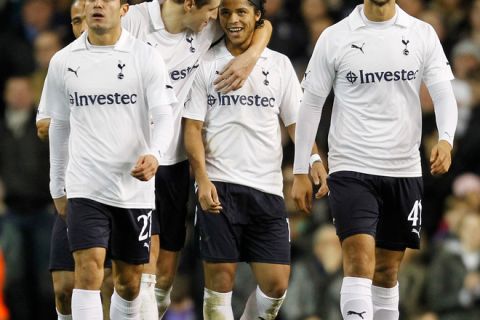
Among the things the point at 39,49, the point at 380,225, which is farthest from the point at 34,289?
the point at 380,225

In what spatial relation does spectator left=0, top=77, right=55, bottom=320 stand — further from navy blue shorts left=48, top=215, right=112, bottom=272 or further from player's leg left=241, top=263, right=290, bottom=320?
player's leg left=241, top=263, right=290, bottom=320

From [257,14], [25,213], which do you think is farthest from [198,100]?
[25,213]

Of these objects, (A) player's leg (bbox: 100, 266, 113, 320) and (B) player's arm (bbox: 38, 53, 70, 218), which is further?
(A) player's leg (bbox: 100, 266, 113, 320)

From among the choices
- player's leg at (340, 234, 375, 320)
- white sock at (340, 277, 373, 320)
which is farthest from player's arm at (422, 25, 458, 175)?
white sock at (340, 277, 373, 320)

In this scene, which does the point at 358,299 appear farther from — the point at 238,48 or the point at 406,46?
the point at 238,48

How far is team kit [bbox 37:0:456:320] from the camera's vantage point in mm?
10070

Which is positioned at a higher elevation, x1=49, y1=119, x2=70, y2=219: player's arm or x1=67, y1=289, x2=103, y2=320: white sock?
x1=49, y1=119, x2=70, y2=219: player's arm

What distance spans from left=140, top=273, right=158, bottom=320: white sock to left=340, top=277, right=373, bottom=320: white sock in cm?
133

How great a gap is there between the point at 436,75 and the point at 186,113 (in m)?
1.77

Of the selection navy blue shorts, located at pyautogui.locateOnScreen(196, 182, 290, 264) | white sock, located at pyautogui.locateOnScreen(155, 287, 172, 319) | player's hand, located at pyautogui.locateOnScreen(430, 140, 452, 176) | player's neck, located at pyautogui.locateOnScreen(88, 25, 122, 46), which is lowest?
white sock, located at pyautogui.locateOnScreen(155, 287, 172, 319)

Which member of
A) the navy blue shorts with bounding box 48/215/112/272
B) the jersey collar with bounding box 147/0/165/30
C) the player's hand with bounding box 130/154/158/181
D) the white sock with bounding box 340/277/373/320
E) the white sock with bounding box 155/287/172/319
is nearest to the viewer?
the player's hand with bounding box 130/154/158/181

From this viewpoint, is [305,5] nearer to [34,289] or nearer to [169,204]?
[34,289]

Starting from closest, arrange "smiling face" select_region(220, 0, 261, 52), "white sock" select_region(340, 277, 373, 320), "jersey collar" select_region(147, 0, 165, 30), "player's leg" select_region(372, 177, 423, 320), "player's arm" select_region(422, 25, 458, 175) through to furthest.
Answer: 1. "white sock" select_region(340, 277, 373, 320)
2. "player's arm" select_region(422, 25, 458, 175)
3. "player's leg" select_region(372, 177, 423, 320)
4. "smiling face" select_region(220, 0, 261, 52)
5. "jersey collar" select_region(147, 0, 165, 30)

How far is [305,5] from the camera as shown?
675 inches
